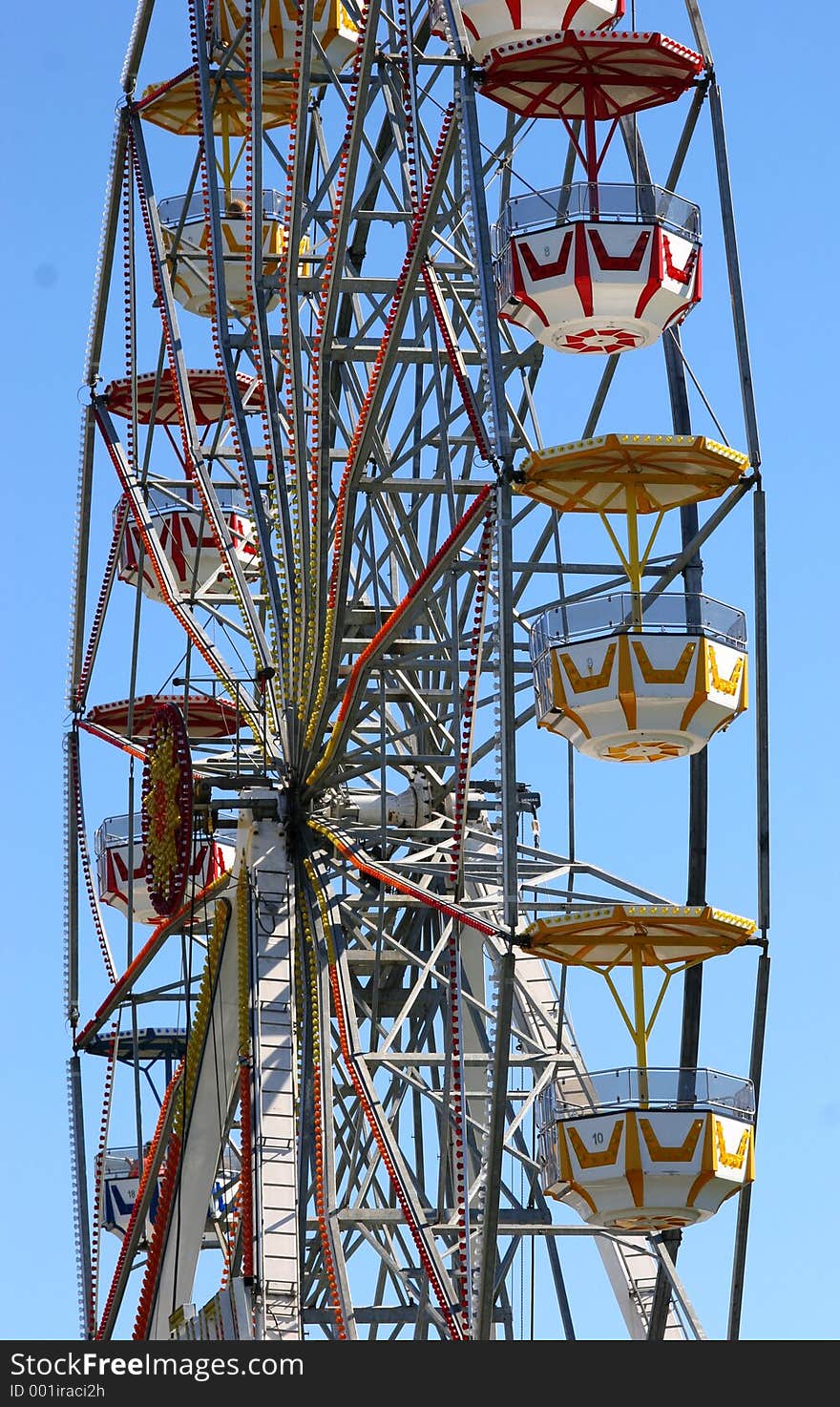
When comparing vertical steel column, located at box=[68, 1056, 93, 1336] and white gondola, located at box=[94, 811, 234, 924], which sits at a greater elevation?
white gondola, located at box=[94, 811, 234, 924]

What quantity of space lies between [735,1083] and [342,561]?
23.4 ft

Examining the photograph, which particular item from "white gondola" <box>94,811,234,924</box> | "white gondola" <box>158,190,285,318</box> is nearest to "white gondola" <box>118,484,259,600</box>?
"white gondola" <box>158,190,285,318</box>

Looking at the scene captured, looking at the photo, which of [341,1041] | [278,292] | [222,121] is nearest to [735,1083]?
[341,1041]

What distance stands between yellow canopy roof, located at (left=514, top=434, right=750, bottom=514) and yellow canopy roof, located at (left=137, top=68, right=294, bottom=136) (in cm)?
1217

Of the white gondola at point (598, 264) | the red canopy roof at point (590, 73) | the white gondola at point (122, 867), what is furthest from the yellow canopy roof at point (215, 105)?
the white gondola at point (598, 264)

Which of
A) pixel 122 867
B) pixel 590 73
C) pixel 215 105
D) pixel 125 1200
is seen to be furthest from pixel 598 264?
pixel 125 1200

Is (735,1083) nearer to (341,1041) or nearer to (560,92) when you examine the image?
(341,1041)

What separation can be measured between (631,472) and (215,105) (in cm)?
1340

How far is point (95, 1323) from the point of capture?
41.9m

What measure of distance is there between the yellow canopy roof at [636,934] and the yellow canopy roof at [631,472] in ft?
11.5

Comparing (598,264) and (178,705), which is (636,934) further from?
(178,705)

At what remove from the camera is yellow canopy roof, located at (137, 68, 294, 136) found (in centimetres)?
4384

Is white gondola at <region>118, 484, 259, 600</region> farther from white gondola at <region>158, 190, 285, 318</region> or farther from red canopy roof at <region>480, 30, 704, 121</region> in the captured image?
red canopy roof at <region>480, 30, 704, 121</region>

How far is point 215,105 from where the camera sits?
44.3 m
